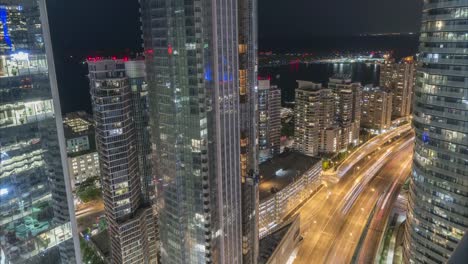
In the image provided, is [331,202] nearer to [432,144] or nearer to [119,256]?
[432,144]

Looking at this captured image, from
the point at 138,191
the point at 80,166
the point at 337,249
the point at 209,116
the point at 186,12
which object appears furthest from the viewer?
the point at 80,166

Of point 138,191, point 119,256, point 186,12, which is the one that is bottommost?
point 119,256

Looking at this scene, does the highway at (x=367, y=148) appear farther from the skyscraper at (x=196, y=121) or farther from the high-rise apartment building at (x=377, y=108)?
the skyscraper at (x=196, y=121)

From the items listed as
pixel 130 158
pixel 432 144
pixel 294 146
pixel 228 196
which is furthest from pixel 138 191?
pixel 294 146

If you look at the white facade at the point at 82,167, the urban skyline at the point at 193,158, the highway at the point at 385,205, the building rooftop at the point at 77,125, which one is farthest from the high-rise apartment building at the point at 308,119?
the building rooftop at the point at 77,125

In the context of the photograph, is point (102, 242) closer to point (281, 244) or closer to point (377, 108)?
point (281, 244)

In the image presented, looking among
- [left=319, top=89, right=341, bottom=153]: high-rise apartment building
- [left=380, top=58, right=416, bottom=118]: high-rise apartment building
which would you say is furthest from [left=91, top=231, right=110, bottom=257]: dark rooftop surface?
[left=380, top=58, right=416, bottom=118]: high-rise apartment building

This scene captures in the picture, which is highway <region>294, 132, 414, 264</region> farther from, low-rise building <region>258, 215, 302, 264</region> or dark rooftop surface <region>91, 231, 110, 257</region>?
dark rooftop surface <region>91, 231, 110, 257</region>
